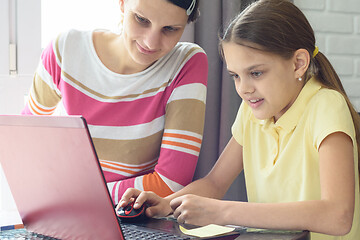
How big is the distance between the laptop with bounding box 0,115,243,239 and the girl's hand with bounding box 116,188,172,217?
8 cm

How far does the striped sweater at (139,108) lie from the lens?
4.07 feet

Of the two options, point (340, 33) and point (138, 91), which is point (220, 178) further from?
point (340, 33)

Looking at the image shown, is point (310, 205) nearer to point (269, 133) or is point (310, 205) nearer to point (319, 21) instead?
point (269, 133)

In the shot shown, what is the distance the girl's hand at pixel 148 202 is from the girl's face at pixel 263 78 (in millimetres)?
310

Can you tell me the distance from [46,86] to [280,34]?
2.33ft

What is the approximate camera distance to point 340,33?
209cm

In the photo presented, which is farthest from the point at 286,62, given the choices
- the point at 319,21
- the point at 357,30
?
the point at 357,30

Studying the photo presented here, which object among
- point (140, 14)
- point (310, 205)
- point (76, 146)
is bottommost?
point (310, 205)

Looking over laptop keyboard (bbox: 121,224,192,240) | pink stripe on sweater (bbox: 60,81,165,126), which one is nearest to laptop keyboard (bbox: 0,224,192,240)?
laptop keyboard (bbox: 121,224,192,240)

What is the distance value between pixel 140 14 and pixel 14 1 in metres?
0.80

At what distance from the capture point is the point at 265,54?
104 centimetres

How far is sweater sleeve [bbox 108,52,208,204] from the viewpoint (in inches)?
47.8

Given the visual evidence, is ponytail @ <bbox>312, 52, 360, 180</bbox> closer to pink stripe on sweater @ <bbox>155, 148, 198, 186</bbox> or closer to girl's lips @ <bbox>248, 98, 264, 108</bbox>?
girl's lips @ <bbox>248, 98, 264, 108</bbox>

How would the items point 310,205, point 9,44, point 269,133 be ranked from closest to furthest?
point 310,205 → point 269,133 → point 9,44
